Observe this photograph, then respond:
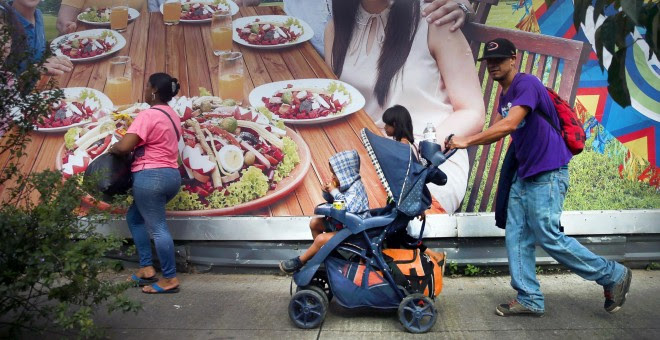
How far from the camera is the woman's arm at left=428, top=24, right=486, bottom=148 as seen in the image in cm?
646

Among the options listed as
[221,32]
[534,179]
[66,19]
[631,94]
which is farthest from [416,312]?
[66,19]

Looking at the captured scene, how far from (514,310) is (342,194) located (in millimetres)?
1426

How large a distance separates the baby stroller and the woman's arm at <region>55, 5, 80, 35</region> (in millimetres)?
2735

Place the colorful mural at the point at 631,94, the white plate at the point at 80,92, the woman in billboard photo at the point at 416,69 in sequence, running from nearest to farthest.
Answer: the colorful mural at the point at 631,94, the woman in billboard photo at the point at 416,69, the white plate at the point at 80,92

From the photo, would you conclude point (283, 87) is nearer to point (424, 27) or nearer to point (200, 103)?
point (200, 103)

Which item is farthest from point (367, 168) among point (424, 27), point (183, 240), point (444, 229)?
point (183, 240)

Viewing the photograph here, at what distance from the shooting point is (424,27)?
6.47 metres

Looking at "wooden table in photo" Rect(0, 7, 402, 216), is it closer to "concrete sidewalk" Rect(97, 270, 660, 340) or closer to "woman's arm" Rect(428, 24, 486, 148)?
"woman's arm" Rect(428, 24, 486, 148)

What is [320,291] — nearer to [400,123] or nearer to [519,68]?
[400,123]

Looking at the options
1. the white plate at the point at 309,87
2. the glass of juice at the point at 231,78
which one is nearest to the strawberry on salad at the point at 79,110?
the glass of juice at the point at 231,78

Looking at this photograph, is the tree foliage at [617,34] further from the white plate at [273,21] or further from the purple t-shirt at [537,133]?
the white plate at [273,21]

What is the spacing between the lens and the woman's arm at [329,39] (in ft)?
21.8

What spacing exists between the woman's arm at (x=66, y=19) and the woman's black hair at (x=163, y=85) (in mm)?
994

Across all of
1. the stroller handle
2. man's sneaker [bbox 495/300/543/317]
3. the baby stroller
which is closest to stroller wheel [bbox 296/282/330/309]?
the baby stroller
